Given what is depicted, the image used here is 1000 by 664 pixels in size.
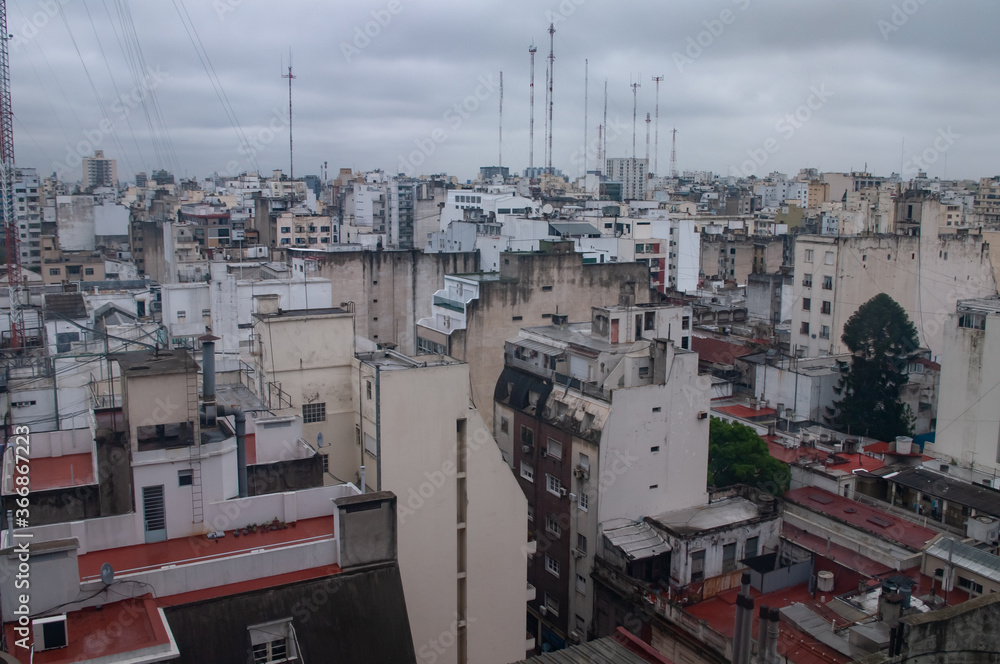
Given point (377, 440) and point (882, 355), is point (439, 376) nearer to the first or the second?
point (377, 440)

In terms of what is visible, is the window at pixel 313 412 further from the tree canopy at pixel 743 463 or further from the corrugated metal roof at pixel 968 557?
the corrugated metal roof at pixel 968 557

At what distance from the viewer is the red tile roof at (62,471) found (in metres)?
14.2

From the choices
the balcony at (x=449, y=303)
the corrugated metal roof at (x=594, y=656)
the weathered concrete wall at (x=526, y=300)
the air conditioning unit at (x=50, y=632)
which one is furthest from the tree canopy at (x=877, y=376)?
the air conditioning unit at (x=50, y=632)

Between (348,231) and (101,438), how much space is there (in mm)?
67206

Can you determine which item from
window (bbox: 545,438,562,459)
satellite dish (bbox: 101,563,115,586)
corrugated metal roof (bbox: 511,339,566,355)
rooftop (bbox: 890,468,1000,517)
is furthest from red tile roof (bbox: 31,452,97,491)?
rooftop (bbox: 890,468,1000,517)

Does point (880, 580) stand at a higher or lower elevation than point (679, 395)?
lower

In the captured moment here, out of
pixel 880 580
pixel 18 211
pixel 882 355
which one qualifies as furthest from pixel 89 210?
pixel 880 580

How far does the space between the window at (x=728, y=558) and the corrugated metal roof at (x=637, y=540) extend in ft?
5.09

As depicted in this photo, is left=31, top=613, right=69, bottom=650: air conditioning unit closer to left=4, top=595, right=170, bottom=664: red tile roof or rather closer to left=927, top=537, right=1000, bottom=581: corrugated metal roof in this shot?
left=4, top=595, right=170, bottom=664: red tile roof

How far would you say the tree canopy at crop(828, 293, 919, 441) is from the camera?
3356 cm

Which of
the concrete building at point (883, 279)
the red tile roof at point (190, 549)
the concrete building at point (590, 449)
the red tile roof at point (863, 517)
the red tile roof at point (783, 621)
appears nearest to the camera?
the red tile roof at point (190, 549)

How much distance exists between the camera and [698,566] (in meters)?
22.4

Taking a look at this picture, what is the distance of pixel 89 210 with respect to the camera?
78.0 metres

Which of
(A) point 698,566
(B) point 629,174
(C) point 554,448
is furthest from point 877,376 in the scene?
(B) point 629,174
